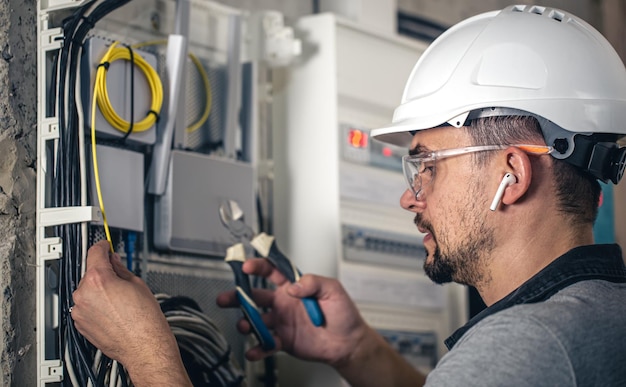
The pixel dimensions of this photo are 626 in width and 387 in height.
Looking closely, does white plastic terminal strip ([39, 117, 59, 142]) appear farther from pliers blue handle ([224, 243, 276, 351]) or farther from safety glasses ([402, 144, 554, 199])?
safety glasses ([402, 144, 554, 199])

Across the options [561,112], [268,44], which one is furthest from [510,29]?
[268,44]

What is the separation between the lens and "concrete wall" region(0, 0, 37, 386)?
73.7 inches

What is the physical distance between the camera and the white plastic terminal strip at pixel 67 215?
1.88 m

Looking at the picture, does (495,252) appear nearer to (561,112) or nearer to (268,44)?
(561,112)

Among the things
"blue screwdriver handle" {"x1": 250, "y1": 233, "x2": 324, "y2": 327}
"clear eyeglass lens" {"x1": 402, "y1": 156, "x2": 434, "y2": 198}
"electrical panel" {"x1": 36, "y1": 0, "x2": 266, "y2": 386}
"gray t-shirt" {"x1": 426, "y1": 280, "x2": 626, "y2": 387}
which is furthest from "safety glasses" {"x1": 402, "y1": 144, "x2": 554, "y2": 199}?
"electrical panel" {"x1": 36, "y1": 0, "x2": 266, "y2": 386}

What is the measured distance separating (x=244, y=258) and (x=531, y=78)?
0.80 m

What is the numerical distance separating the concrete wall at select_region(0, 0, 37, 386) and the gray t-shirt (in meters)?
0.82

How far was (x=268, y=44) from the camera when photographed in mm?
2615

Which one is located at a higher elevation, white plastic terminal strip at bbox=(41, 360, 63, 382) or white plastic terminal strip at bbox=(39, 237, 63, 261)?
white plastic terminal strip at bbox=(39, 237, 63, 261)

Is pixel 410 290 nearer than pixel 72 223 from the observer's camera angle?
No

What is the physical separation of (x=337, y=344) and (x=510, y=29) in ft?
2.96

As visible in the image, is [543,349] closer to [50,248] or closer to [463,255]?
[463,255]

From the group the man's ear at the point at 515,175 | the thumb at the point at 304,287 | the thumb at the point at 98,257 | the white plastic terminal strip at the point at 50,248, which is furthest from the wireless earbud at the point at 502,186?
the white plastic terminal strip at the point at 50,248

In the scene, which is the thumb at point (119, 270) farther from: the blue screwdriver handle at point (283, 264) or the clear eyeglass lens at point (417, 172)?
the clear eyeglass lens at point (417, 172)
